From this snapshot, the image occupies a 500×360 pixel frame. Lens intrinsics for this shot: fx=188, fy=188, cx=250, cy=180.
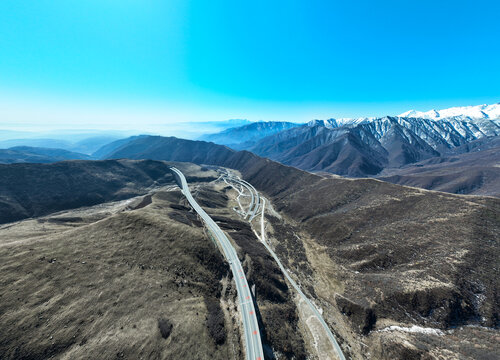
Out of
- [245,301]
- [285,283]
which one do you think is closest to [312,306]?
[285,283]

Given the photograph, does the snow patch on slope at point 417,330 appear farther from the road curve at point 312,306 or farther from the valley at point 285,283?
the road curve at point 312,306

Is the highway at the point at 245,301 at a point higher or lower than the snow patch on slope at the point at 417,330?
higher

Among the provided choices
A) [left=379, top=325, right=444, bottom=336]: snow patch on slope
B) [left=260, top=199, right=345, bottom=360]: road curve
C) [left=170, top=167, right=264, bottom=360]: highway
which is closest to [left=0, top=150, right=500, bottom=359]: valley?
[left=379, top=325, right=444, bottom=336]: snow patch on slope

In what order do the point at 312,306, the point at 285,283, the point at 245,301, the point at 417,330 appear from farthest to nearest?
1. the point at 285,283
2. the point at 312,306
3. the point at 245,301
4. the point at 417,330

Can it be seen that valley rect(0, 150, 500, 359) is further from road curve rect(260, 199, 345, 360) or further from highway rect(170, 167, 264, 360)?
highway rect(170, 167, 264, 360)

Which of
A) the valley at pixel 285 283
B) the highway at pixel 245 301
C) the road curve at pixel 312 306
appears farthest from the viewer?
the road curve at pixel 312 306

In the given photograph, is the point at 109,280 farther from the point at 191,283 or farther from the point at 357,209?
the point at 357,209

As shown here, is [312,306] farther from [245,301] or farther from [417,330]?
[417,330]

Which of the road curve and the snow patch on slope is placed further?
the snow patch on slope

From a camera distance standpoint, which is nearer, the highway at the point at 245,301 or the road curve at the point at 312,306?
the highway at the point at 245,301

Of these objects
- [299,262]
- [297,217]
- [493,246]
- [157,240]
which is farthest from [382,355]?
[297,217]

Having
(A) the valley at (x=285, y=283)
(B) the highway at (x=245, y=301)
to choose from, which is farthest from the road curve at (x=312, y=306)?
(B) the highway at (x=245, y=301)
